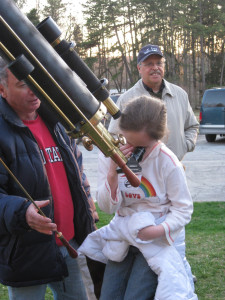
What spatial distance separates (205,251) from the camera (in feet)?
17.8

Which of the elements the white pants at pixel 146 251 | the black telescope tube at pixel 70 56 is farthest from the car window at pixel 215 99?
the black telescope tube at pixel 70 56

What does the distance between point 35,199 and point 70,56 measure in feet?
3.14

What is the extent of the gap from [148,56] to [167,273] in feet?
9.78

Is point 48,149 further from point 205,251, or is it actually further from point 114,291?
point 205,251

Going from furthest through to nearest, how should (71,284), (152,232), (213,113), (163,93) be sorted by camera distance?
(213,113) → (163,93) → (71,284) → (152,232)

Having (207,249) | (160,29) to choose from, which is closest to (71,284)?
(207,249)

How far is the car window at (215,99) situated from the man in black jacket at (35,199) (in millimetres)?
→ 15817

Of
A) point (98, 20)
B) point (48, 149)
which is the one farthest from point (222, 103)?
point (98, 20)

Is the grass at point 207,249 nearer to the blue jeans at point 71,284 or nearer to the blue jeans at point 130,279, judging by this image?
the blue jeans at point 71,284

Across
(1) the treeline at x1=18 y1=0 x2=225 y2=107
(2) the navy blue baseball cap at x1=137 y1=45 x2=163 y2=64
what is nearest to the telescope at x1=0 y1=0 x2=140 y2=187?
(2) the navy blue baseball cap at x1=137 y1=45 x2=163 y2=64

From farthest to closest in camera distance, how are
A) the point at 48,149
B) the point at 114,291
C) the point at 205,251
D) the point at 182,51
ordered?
the point at 182,51 < the point at 205,251 < the point at 48,149 < the point at 114,291

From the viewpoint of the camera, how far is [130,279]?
2057mm

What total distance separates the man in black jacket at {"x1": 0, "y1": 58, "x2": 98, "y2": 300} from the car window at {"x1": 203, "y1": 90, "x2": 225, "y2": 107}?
623 inches

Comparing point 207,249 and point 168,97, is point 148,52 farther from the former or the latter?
point 207,249
